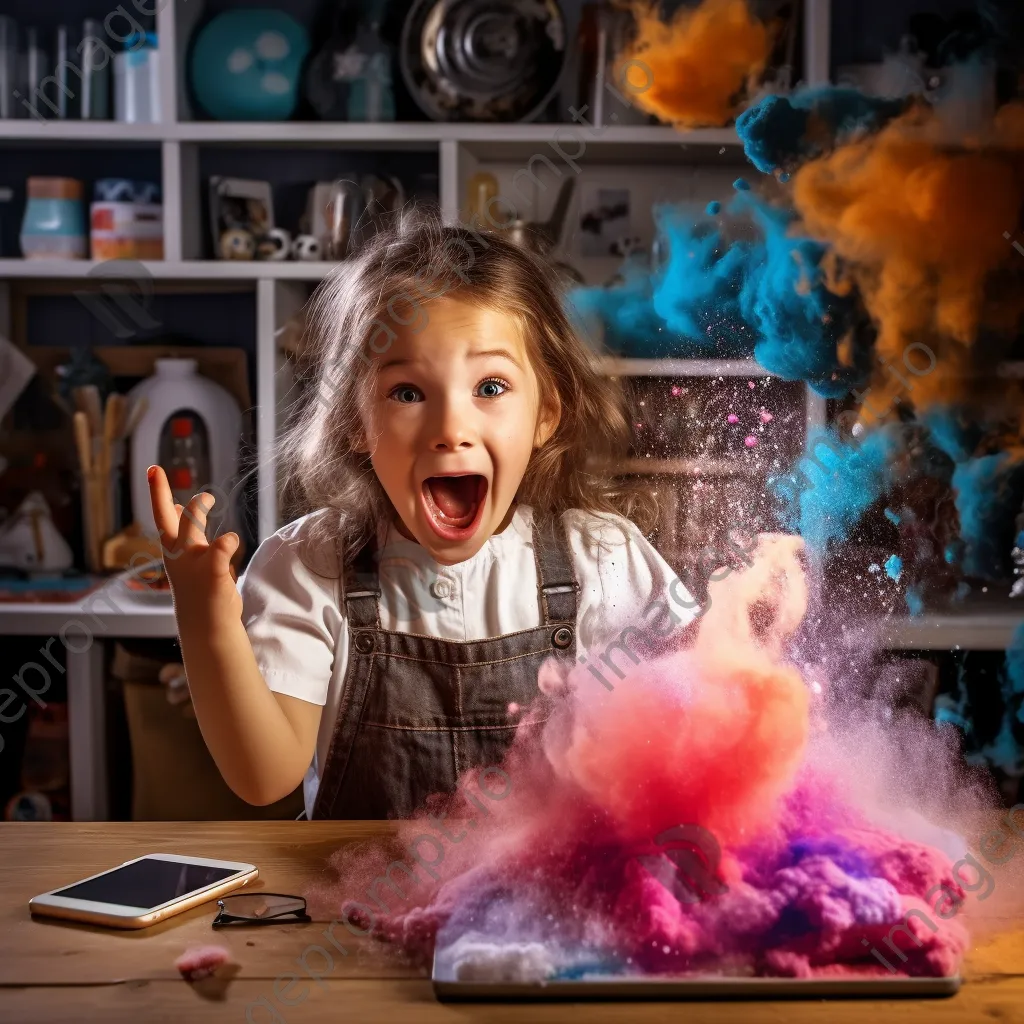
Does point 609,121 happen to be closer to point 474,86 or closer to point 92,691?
point 474,86

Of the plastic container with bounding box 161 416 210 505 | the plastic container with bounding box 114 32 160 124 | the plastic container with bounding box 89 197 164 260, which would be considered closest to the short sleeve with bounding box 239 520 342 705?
the plastic container with bounding box 161 416 210 505

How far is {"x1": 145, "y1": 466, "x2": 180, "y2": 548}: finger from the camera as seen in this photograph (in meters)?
0.87

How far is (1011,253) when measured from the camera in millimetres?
1742

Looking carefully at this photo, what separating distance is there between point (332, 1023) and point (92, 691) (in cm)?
185

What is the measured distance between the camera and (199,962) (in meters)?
0.69

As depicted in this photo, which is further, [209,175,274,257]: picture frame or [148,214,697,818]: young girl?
[209,175,274,257]: picture frame

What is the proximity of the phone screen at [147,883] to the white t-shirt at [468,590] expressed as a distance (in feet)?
1.09

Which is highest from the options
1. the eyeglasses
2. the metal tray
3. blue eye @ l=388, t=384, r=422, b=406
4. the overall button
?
blue eye @ l=388, t=384, r=422, b=406

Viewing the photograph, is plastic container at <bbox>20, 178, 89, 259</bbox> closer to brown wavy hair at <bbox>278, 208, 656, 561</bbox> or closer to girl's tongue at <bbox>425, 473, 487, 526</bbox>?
brown wavy hair at <bbox>278, 208, 656, 561</bbox>

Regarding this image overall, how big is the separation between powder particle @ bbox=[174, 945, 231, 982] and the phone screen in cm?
9

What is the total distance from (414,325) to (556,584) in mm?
343

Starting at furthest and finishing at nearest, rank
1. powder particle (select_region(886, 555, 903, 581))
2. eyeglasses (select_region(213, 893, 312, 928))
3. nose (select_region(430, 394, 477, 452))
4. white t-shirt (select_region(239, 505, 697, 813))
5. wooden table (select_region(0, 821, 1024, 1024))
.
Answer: powder particle (select_region(886, 555, 903, 581)) < white t-shirt (select_region(239, 505, 697, 813)) < nose (select_region(430, 394, 477, 452)) < eyeglasses (select_region(213, 893, 312, 928)) < wooden table (select_region(0, 821, 1024, 1024))

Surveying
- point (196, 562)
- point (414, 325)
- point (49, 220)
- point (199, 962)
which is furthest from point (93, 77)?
point (199, 962)

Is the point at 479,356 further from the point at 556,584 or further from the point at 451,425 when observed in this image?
the point at 556,584
